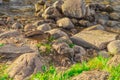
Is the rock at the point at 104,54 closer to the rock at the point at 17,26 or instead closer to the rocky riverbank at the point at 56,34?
the rocky riverbank at the point at 56,34

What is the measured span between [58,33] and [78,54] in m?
1.59

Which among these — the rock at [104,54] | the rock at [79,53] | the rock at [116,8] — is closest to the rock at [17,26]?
the rock at [79,53]

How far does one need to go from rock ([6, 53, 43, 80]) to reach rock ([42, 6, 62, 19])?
8.86 meters

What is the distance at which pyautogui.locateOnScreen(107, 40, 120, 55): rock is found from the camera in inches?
547

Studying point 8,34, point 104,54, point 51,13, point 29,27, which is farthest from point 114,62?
point 51,13

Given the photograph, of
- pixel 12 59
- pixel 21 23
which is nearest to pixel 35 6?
pixel 21 23

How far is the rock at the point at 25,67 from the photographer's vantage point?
9273 millimetres

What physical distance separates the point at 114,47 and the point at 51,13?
5.81 meters

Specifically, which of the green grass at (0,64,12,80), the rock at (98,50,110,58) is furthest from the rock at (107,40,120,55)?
the green grass at (0,64,12,80)

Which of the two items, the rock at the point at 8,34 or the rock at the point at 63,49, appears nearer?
the rock at the point at 63,49

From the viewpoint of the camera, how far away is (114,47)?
1416cm

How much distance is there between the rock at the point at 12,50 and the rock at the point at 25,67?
5.78ft

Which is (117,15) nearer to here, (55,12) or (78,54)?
(55,12)

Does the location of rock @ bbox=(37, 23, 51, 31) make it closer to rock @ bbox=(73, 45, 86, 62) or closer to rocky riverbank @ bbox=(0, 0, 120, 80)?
rocky riverbank @ bbox=(0, 0, 120, 80)
